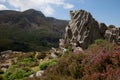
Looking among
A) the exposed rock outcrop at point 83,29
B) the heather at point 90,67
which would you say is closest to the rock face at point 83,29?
the exposed rock outcrop at point 83,29

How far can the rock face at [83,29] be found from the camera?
47.3m

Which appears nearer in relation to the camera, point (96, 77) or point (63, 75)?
point (96, 77)

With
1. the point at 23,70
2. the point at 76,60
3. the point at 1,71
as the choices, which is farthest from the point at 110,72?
the point at 1,71

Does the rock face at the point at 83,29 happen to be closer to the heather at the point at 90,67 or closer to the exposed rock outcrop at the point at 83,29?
the exposed rock outcrop at the point at 83,29

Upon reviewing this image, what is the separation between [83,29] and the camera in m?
48.7

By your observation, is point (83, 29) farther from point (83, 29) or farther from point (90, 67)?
point (90, 67)

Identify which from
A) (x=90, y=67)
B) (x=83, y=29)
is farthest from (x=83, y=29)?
(x=90, y=67)

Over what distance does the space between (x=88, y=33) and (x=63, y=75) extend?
109 feet

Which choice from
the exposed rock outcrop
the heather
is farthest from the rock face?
the heather

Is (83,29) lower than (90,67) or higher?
higher

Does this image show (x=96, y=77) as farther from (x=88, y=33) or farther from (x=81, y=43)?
(x=88, y=33)

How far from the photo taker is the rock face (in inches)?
1862

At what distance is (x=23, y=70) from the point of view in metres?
28.1

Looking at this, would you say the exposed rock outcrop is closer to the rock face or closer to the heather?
the rock face
